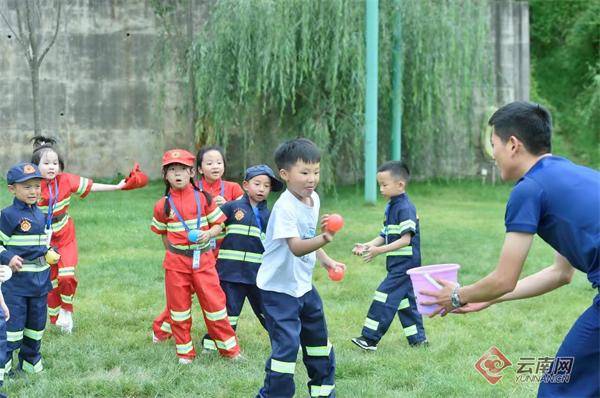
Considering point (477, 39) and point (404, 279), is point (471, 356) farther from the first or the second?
point (477, 39)

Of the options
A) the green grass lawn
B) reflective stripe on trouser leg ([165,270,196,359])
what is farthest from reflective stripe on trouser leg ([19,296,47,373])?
reflective stripe on trouser leg ([165,270,196,359])

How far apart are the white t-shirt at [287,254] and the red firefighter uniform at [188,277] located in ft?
4.25

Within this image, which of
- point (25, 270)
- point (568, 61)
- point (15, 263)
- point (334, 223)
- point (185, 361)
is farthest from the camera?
point (568, 61)

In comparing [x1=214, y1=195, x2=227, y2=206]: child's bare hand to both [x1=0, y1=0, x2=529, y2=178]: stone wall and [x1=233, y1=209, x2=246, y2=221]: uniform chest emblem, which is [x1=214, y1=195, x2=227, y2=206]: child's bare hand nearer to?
[x1=233, y1=209, x2=246, y2=221]: uniform chest emblem

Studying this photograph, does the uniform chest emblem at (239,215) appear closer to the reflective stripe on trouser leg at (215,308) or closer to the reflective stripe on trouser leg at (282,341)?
the reflective stripe on trouser leg at (215,308)

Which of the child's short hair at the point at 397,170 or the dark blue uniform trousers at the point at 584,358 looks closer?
the dark blue uniform trousers at the point at 584,358

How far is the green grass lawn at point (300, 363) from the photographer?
5.26 meters

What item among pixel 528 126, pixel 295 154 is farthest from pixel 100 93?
pixel 528 126

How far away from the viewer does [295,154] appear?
4.55m

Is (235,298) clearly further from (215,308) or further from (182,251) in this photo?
(182,251)

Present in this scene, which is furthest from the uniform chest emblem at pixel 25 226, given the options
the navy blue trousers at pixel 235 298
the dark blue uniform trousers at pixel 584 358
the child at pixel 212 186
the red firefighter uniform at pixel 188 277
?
the dark blue uniform trousers at pixel 584 358

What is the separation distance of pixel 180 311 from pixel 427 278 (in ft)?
7.46

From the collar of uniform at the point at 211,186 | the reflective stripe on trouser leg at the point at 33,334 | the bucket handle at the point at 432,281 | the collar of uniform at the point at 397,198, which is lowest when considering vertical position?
the reflective stripe on trouser leg at the point at 33,334

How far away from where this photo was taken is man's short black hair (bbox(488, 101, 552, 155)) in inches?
136
